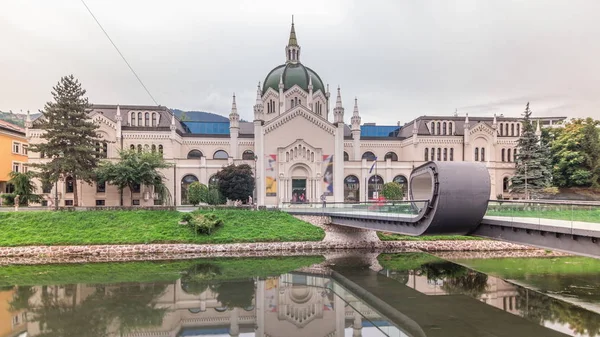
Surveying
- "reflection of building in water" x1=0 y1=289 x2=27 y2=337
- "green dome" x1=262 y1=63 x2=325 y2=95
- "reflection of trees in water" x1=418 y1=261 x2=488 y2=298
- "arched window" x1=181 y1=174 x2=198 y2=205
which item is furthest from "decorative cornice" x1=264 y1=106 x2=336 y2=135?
"reflection of building in water" x1=0 y1=289 x2=27 y2=337

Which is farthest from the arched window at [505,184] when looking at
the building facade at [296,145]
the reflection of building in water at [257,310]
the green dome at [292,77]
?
the reflection of building in water at [257,310]

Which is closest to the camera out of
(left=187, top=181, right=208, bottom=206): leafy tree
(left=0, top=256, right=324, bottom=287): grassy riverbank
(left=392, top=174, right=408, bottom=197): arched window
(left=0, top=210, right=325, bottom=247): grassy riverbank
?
(left=0, top=256, right=324, bottom=287): grassy riverbank

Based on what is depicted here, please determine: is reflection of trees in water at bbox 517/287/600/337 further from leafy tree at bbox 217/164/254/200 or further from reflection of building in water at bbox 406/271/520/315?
leafy tree at bbox 217/164/254/200

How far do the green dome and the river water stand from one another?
34.4 m

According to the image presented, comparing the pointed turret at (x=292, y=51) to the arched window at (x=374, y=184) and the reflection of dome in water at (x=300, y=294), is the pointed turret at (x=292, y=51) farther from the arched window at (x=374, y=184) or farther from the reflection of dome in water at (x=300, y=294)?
the reflection of dome in water at (x=300, y=294)

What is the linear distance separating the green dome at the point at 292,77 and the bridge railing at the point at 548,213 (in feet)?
140

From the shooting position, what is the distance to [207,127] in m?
62.5

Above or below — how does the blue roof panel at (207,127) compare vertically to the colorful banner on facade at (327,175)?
above

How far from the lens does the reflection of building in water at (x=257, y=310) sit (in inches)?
604

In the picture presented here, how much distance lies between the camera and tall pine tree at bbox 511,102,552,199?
45812 mm

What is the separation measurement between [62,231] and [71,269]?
772 centimetres

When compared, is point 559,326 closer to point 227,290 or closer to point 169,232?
point 227,290

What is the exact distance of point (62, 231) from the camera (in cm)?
3200

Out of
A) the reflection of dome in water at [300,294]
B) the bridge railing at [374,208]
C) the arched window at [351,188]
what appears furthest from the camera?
the arched window at [351,188]
